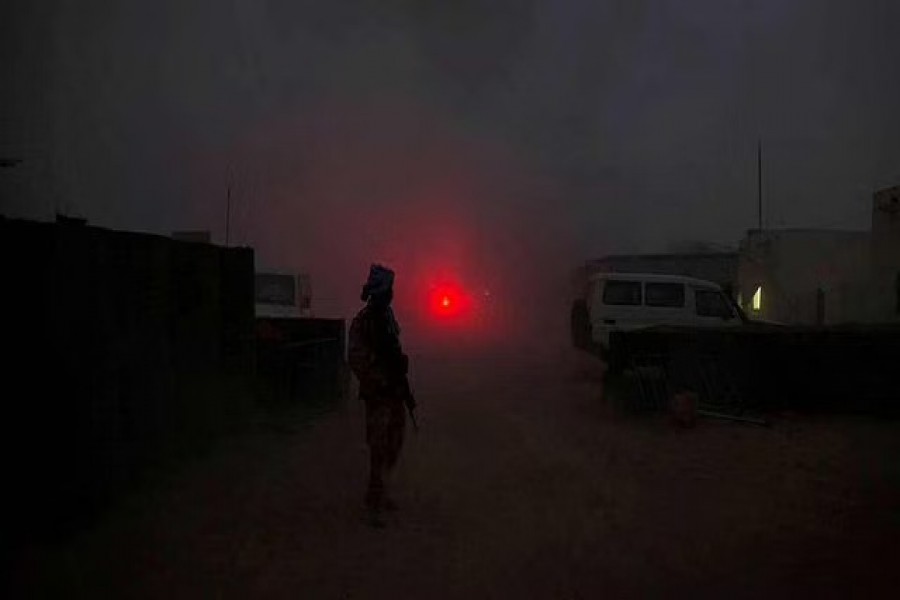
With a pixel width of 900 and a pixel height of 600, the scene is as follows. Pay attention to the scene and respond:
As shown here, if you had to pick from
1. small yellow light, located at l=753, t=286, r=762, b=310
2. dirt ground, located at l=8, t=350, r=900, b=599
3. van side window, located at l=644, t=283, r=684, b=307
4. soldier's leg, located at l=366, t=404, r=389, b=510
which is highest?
small yellow light, located at l=753, t=286, r=762, b=310

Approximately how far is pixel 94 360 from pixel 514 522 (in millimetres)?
2733

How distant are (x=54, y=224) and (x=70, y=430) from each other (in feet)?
3.93

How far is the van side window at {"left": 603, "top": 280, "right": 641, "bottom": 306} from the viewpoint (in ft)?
46.3

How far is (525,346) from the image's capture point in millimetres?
23219

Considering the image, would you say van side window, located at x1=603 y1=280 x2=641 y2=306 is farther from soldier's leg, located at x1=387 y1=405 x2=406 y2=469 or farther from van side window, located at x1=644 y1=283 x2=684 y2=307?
soldier's leg, located at x1=387 y1=405 x2=406 y2=469

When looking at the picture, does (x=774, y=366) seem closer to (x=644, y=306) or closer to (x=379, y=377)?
(x=644, y=306)

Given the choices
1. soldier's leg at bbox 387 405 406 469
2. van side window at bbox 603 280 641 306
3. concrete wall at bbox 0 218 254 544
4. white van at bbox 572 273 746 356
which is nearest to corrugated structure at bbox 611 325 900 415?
white van at bbox 572 273 746 356

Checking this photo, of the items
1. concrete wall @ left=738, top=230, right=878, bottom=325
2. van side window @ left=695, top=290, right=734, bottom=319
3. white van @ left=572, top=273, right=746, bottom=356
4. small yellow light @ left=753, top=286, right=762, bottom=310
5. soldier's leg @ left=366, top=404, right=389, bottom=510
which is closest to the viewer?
soldier's leg @ left=366, top=404, right=389, bottom=510

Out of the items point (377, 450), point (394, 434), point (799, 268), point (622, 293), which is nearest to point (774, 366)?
point (622, 293)

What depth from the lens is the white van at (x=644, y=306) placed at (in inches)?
548

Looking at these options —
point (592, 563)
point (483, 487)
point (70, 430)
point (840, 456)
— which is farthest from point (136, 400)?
point (840, 456)

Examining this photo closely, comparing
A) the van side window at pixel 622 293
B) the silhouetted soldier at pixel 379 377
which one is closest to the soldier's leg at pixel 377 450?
the silhouetted soldier at pixel 379 377

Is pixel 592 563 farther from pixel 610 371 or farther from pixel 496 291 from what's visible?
pixel 496 291

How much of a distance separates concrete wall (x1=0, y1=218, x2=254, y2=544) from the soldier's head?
66.9 inches
